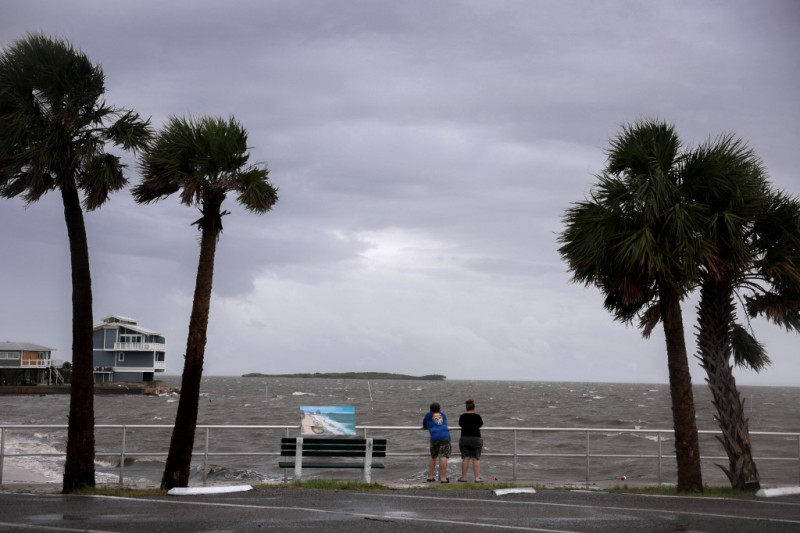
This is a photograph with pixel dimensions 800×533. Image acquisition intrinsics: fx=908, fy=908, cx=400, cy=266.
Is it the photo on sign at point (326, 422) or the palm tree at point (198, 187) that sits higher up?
the palm tree at point (198, 187)

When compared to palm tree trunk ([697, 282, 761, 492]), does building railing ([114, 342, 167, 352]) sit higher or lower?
higher

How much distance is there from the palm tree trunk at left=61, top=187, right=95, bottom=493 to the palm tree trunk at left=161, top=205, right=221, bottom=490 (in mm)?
1511

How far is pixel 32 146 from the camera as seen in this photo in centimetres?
1655

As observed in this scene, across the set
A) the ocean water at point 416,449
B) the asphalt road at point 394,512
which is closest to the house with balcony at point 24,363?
the ocean water at point 416,449

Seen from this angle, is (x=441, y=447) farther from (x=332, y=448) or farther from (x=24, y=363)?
(x=24, y=363)

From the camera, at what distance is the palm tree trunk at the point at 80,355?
16641mm

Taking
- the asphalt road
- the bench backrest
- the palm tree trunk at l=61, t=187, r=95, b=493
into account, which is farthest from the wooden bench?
the palm tree trunk at l=61, t=187, r=95, b=493

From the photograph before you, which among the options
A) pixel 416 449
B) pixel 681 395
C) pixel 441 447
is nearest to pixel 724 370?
pixel 681 395

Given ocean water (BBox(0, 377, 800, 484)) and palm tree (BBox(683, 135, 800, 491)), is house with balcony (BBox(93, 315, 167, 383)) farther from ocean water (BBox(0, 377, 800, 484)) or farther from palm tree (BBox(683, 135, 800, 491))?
palm tree (BBox(683, 135, 800, 491))

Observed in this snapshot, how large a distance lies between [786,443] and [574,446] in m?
16.0

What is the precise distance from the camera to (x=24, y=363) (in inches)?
4678

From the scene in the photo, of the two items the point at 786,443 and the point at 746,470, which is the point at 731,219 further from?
the point at 786,443

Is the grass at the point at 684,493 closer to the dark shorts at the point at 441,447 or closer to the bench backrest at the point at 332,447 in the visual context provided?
the dark shorts at the point at 441,447

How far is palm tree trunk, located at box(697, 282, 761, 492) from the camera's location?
1730cm
